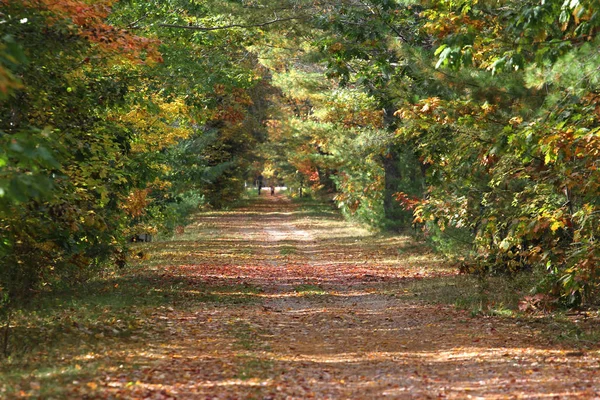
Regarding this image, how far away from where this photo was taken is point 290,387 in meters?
7.61

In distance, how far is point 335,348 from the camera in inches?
394

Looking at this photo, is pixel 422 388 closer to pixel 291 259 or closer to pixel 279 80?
pixel 291 259

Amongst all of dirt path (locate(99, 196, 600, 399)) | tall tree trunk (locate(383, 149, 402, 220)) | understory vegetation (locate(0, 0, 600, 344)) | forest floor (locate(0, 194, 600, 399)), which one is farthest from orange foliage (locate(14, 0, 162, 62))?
tall tree trunk (locate(383, 149, 402, 220))

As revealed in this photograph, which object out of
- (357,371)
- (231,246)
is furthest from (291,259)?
(357,371)

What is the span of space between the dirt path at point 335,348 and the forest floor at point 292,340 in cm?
2

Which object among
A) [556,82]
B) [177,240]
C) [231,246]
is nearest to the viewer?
[556,82]

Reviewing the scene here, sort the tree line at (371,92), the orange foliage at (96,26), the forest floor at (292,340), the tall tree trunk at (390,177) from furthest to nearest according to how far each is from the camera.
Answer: the tall tree trunk at (390,177) → the orange foliage at (96,26) → the tree line at (371,92) → the forest floor at (292,340)

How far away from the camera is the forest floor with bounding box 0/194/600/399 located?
7.44 meters

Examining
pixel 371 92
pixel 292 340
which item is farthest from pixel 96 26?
pixel 371 92

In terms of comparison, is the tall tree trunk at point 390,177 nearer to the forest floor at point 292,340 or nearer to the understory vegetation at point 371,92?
the understory vegetation at point 371,92

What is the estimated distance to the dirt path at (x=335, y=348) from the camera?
7.49 meters

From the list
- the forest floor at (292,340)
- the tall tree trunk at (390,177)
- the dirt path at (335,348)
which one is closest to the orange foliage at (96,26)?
the forest floor at (292,340)

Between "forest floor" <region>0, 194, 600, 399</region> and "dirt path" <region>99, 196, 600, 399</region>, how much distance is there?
0.08 ft

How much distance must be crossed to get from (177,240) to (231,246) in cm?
281
